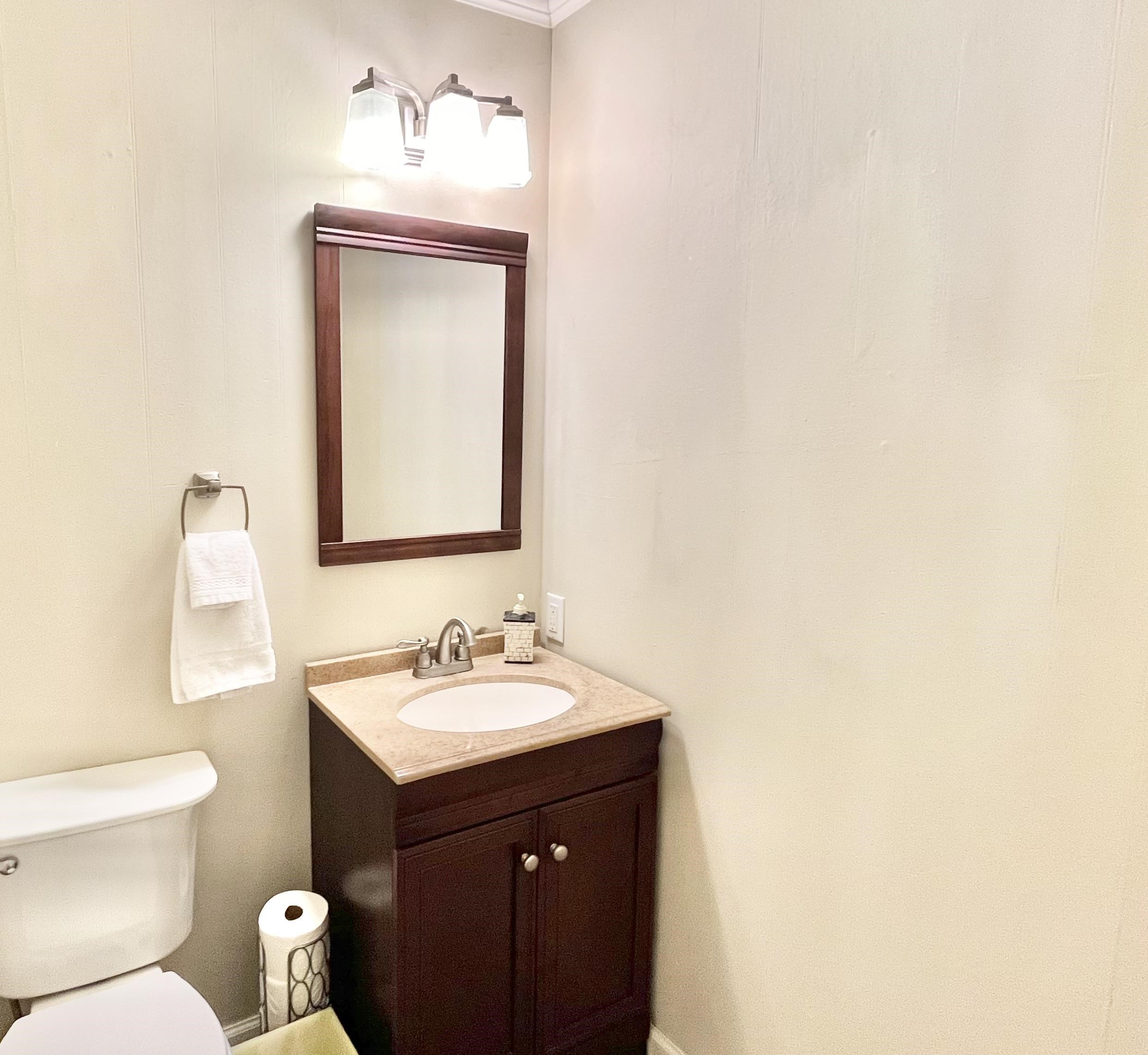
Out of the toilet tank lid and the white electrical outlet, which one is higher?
the white electrical outlet

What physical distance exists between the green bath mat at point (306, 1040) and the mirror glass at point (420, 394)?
100 cm

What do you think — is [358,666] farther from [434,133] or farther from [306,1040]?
[434,133]

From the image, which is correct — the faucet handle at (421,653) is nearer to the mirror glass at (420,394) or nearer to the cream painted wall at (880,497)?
the mirror glass at (420,394)

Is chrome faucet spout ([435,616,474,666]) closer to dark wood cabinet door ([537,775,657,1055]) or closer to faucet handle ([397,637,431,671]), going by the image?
faucet handle ([397,637,431,671])

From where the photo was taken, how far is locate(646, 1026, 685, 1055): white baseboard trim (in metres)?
1.80

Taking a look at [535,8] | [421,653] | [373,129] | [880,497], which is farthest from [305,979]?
[535,8]

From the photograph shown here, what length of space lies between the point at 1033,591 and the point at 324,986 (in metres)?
1.58

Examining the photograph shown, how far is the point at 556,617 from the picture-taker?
2.14m

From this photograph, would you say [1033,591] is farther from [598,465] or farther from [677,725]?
[598,465]

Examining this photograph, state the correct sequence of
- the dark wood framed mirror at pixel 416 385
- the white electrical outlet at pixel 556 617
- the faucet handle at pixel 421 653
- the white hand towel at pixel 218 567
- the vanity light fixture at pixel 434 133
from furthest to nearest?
the white electrical outlet at pixel 556 617
the faucet handle at pixel 421 653
the dark wood framed mirror at pixel 416 385
the vanity light fixture at pixel 434 133
the white hand towel at pixel 218 567

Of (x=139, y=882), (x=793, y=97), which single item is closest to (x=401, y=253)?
(x=793, y=97)

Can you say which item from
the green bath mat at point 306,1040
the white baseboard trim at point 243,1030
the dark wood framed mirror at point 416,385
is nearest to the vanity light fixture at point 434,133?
the dark wood framed mirror at point 416,385

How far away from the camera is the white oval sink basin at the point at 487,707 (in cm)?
184

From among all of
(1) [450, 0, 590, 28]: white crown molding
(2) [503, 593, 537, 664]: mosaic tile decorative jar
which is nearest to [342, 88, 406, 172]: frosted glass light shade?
(1) [450, 0, 590, 28]: white crown molding
